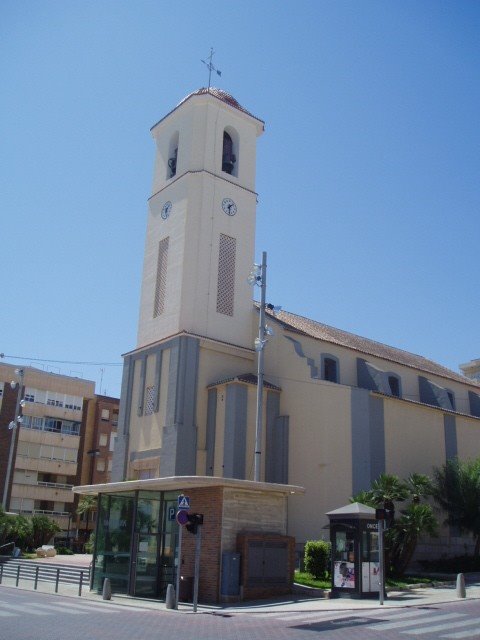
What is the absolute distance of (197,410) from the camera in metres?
34.3

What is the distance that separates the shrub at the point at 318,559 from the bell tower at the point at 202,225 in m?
14.4

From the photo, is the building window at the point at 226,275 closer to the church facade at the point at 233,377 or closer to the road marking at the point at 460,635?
the church facade at the point at 233,377

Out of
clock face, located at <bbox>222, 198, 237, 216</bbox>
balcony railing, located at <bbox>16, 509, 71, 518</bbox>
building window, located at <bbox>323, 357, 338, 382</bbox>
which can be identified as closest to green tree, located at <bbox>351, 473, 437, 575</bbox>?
building window, located at <bbox>323, 357, 338, 382</bbox>

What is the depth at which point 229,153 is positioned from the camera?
134ft

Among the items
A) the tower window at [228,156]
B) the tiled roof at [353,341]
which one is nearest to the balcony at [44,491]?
the tiled roof at [353,341]

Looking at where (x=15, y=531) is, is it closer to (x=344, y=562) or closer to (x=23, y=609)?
(x=23, y=609)

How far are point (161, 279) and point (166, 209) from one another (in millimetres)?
4378

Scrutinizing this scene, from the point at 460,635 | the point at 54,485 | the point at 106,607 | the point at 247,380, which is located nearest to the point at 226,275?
the point at 247,380

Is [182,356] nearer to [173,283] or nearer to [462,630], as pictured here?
[173,283]

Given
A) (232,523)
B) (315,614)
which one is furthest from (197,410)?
(315,614)

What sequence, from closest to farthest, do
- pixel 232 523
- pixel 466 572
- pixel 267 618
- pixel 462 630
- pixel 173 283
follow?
pixel 462 630
pixel 267 618
pixel 232 523
pixel 466 572
pixel 173 283

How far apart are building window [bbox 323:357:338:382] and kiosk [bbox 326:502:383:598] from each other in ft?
53.6

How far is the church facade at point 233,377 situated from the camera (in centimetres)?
3262

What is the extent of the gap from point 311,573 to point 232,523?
19.3 feet
